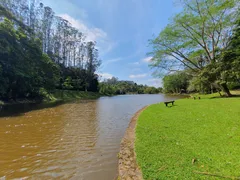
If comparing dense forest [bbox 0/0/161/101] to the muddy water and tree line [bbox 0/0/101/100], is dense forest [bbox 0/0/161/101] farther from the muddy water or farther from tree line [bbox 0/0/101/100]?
the muddy water

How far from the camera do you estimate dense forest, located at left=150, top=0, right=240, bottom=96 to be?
1820 cm

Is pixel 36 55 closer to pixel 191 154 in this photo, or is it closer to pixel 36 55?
pixel 36 55

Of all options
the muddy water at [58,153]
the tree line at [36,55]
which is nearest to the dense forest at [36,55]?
the tree line at [36,55]

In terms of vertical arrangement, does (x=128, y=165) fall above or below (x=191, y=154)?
below

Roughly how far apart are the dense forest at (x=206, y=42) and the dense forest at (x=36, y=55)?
19.0 meters

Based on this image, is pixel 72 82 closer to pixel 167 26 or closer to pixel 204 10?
pixel 167 26

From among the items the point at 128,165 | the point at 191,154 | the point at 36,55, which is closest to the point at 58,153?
the point at 128,165

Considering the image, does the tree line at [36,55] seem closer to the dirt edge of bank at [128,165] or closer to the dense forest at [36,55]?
the dense forest at [36,55]

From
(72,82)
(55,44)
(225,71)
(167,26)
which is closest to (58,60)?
(55,44)

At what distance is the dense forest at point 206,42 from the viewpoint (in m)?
18.2

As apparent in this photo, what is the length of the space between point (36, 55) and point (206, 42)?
26.4 m

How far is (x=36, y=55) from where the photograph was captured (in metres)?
23.0

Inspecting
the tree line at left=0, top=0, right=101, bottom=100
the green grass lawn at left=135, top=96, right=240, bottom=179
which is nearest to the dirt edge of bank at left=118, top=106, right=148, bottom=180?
the green grass lawn at left=135, top=96, right=240, bottom=179

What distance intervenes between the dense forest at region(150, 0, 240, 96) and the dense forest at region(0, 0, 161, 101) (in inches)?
749
